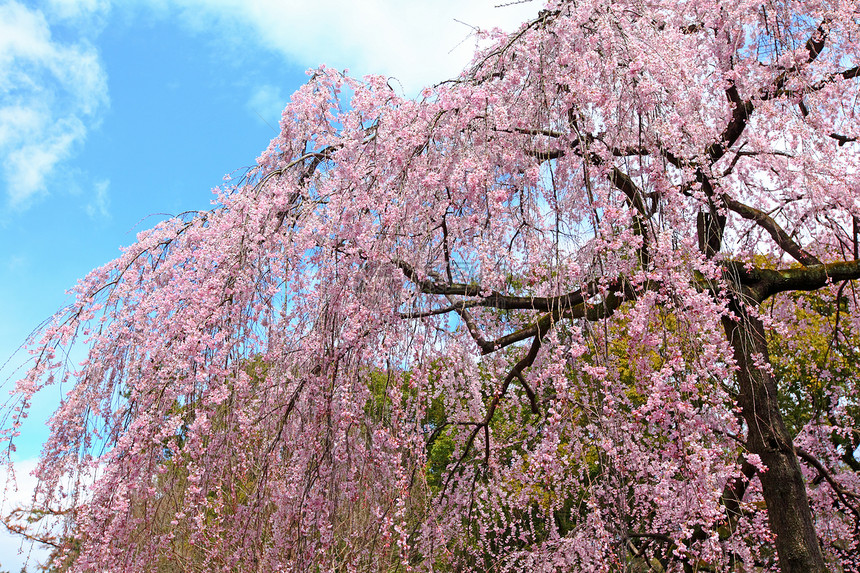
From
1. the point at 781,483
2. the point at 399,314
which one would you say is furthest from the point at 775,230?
the point at 399,314

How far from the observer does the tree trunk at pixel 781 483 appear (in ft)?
14.6

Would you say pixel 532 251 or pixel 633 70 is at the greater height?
pixel 633 70

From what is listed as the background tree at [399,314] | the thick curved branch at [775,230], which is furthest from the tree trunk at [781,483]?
the thick curved branch at [775,230]

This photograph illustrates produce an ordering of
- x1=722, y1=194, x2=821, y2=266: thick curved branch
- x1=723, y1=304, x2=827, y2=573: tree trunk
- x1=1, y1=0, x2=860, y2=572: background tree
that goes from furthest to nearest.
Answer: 1. x1=722, y1=194, x2=821, y2=266: thick curved branch
2. x1=723, y1=304, x2=827, y2=573: tree trunk
3. x1=1, y1=0, x2=860, y2=572: background tree

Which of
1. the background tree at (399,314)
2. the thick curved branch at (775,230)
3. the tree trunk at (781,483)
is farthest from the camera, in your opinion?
the thick curved branch at (775,230)

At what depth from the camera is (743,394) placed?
4.89 meters

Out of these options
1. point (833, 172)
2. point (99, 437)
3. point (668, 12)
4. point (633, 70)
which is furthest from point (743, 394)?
point (99, 437)

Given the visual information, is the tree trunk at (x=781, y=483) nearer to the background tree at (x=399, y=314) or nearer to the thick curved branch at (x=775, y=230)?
the background tree at (x=399, y=314)

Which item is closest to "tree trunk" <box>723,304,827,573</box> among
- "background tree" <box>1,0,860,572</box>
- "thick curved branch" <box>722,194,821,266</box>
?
"background tree" <box>1,0,860,572</box>

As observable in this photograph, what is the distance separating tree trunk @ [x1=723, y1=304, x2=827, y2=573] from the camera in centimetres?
444

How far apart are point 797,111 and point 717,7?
1.06 metres

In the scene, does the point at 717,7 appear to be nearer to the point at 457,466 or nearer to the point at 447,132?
the point at 447,132

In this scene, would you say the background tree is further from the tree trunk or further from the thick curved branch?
the thick curved branch

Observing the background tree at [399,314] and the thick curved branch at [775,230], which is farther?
the thick curved branch at [775,230]
